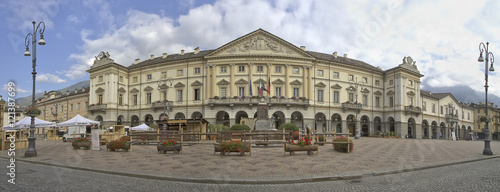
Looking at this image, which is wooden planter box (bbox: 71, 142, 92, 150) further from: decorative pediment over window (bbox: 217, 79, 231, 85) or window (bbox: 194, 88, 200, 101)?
window (bbox: 194, 88, 200, 101)

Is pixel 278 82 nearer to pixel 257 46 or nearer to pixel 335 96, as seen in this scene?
pixel 257 46

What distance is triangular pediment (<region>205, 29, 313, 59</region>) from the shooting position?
169 feet

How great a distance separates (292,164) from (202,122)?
19.9 m

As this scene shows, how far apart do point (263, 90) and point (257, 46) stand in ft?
24.8

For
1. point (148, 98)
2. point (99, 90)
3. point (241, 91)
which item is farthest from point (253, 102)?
point (99, 90)

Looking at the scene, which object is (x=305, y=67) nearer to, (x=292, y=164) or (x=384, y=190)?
(x=292, y=164)

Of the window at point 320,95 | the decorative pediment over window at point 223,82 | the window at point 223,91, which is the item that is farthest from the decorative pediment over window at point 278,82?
the window at point 223,91

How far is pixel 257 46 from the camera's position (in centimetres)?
5178

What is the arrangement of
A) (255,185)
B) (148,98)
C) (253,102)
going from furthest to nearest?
(148,98) → (253,102) → (255,185)

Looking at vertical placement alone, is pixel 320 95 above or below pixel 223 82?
below

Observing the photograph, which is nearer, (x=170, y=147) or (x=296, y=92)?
(x=170, y=147)

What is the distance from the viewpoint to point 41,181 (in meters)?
9.58

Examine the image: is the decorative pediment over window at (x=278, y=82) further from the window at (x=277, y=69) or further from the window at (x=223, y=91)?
the window at (x=223, y=91)

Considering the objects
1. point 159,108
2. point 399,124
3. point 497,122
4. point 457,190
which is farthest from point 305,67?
point 497,122
